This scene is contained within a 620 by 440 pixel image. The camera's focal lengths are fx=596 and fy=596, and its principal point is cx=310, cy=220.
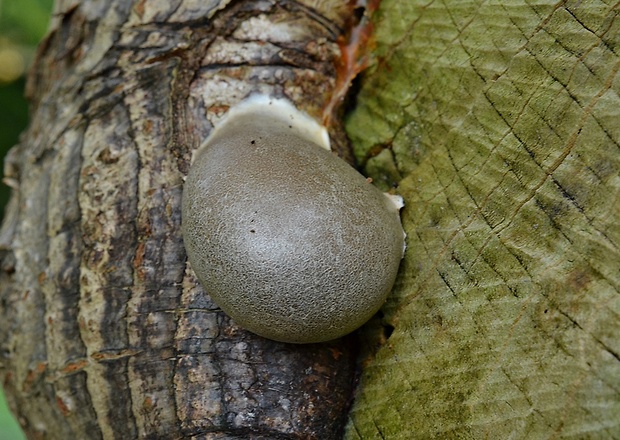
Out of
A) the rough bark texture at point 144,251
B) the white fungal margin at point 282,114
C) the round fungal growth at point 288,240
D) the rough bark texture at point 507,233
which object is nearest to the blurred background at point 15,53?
the rough bark texture at point 144,251

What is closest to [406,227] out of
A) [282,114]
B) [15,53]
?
[282,114]

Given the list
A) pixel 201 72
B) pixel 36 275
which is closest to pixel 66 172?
pixel 36 275

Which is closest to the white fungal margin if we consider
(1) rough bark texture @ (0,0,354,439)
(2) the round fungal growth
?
(1) rough bark texture @ (0,0,354,439)

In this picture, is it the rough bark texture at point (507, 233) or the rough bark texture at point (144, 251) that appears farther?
the rough bark texture at point (144, 251)

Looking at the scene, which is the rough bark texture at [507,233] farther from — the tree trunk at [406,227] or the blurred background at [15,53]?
the blurred background at [15,53]

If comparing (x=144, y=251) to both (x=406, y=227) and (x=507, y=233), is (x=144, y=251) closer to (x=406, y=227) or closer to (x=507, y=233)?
(x=406, y=227)

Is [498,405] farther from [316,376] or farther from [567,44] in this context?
[567,44]

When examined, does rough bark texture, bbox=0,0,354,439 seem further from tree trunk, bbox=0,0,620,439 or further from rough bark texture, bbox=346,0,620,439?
rough bark texture, bbox=346,0,620,439
